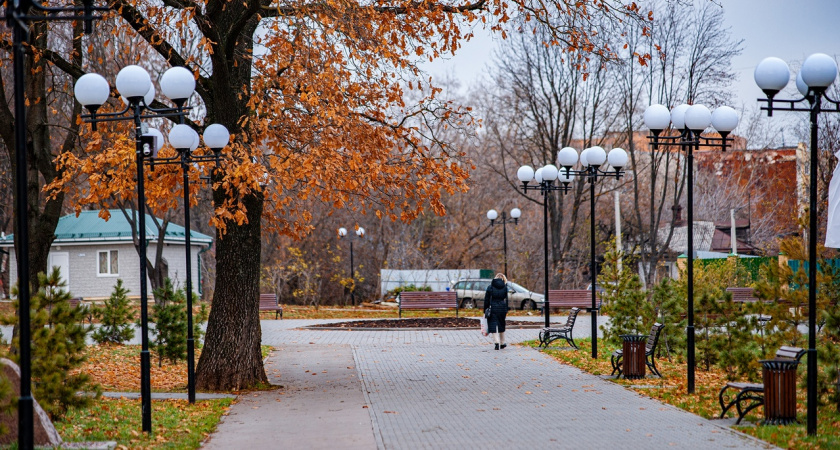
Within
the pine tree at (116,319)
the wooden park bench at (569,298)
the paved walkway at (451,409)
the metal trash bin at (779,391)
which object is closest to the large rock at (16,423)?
the paved walkway at (451,409)

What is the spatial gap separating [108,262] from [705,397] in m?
33.7

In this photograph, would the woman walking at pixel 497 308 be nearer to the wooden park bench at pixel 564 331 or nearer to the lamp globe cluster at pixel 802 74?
the wooden park bench at pixel 564 331

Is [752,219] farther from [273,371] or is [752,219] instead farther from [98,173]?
[98,173]

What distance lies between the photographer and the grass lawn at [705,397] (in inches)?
333

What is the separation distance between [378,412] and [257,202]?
4.61 m

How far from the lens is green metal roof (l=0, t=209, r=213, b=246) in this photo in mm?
39094

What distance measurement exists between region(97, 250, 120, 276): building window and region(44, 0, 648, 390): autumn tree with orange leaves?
27.0 meters

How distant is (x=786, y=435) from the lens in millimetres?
8633

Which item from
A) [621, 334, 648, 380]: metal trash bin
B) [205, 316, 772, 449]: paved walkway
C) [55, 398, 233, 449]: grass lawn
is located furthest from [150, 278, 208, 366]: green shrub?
[621, 334, 648, 380]: metal trash bin

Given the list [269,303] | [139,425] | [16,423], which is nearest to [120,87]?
[16,423]

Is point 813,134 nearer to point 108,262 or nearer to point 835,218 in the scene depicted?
point 835,218

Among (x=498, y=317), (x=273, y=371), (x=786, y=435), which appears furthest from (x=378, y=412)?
(x=498, y=317)

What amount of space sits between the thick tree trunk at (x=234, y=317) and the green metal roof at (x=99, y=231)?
25465 millimetres

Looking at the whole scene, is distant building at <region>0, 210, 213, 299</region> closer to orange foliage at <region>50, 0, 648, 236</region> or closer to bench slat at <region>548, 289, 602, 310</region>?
bench slat at <region>548, 289, 602, 310</region>
